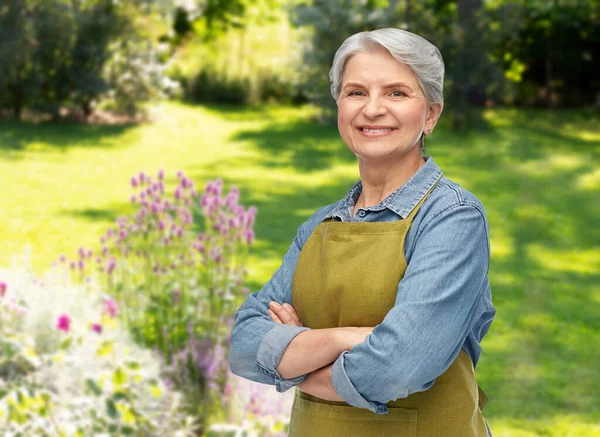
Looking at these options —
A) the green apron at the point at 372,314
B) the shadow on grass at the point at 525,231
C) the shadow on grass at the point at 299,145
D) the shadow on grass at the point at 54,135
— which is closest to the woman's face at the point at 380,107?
the green apron at the point at 372,314

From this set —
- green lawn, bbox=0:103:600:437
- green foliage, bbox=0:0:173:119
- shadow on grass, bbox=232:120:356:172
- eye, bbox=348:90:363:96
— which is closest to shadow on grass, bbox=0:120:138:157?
green lawn, bbox=0:103:600:437

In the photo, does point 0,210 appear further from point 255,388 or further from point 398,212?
point 398,212

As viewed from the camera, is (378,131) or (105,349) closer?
(378,131)

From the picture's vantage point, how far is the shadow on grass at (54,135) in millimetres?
13417

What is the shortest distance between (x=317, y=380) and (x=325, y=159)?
11393mm

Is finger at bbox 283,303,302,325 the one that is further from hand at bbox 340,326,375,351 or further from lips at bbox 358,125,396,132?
lips at bbox 358,125,396,132

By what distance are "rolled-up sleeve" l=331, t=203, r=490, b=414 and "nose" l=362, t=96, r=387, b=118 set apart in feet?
0.82

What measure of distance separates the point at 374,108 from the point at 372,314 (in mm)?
419

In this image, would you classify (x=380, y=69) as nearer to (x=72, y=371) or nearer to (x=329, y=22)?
(x=72, y=371)

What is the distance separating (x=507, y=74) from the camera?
15562 mm

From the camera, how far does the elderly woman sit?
1640 millimetres

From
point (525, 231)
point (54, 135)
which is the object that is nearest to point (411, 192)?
point (525, 231)

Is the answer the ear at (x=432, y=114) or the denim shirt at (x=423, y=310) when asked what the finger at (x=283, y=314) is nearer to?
the denim shirt at (x=423, y=310)

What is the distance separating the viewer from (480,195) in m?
10.5
